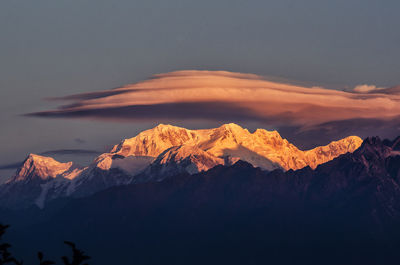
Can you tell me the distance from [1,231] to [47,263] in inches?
143

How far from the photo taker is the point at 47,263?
6656 cm

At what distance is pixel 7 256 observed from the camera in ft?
226

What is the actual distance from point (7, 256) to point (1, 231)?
7.58ft

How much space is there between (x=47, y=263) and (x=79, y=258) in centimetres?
268

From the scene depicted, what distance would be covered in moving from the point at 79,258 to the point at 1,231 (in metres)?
5.30

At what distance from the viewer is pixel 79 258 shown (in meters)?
68.6

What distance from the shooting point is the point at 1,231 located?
67250mm
